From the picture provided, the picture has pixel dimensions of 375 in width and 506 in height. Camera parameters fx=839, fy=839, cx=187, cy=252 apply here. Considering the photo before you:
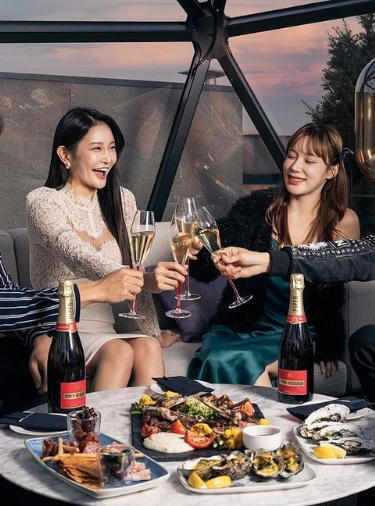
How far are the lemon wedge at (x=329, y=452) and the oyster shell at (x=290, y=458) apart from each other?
0.06 metres

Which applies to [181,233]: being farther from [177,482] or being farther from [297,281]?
[177,482]

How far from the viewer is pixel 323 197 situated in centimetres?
362

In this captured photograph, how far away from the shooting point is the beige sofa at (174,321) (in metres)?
3.39

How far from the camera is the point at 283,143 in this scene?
17.9 feet

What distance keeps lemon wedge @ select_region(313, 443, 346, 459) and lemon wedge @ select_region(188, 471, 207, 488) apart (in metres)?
0.30

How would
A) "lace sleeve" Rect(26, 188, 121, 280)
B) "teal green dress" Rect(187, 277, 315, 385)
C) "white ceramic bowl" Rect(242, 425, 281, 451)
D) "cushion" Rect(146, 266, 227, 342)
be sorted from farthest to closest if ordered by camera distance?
"cushion" Rect(146, 266, 227, 342) → "teal green dress" Rect(187, 277, 315, 385) → "lace sleeve" Rect(26, 188, 121, 280) → "white ceramic bowl" Rect(242, 425, 281, 451)

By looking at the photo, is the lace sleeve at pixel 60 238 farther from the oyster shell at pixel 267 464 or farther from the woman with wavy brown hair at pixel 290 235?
the oyster shell at pixel 267 464

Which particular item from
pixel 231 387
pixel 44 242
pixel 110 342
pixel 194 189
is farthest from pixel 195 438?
pixel 194 189

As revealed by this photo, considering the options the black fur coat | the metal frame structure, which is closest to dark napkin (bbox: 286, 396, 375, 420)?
the black fur coat

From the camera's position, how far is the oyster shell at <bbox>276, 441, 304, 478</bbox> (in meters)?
1.69

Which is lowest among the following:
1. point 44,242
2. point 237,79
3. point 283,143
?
point 44,242

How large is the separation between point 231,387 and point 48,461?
2.51ft

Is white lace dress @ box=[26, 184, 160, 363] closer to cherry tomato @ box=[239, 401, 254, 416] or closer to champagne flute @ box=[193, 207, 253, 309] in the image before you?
champagne flute @ box=[193, 207, 253, 309]

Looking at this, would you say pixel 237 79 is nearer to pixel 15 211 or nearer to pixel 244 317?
pixel 15 211
